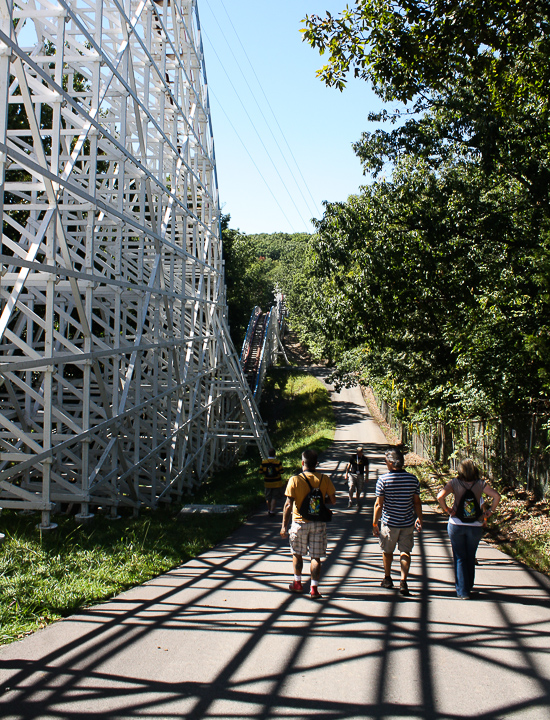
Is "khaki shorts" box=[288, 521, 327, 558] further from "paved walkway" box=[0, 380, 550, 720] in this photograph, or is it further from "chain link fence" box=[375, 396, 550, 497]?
"chain link fence" box=[375, 396, 550, 497]

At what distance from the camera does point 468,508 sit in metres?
5.77

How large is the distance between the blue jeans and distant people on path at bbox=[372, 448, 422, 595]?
0.39 metres

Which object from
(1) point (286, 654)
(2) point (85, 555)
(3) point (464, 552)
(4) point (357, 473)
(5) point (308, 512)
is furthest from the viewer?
(4) point (357, 473)

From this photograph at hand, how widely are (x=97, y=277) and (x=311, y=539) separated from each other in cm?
531

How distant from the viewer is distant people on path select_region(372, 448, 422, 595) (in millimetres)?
5980

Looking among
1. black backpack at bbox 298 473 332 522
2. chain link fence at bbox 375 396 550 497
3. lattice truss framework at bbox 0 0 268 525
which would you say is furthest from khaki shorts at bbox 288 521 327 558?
chain link fence at bbox 375 396 550 497

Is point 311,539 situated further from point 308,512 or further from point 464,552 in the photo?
point 464,552

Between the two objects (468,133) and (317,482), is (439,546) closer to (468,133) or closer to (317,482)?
(317,482)

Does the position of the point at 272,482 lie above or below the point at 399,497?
below

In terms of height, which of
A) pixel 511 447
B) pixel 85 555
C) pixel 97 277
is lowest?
pixel 85 555

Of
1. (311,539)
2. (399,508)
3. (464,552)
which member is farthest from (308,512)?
(464,552)

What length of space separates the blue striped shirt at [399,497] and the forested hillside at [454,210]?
9.93ft

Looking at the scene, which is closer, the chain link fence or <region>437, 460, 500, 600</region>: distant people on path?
<region>437, 460, 500, 600</region>: distant people on path

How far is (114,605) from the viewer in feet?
17.2
